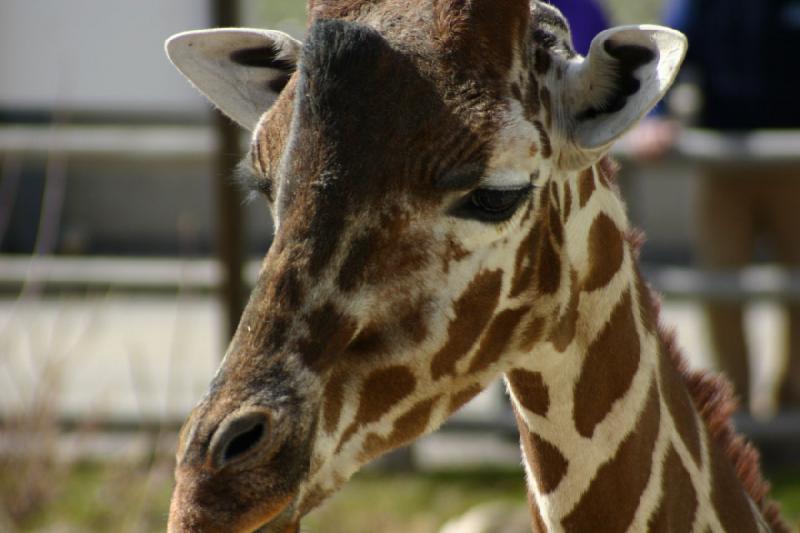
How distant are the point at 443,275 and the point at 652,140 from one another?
393 centimetres

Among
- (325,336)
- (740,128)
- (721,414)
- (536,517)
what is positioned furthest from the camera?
(740,128)

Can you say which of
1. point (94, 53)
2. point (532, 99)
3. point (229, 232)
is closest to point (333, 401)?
point (532, 99)

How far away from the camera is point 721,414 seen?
8.80 ft

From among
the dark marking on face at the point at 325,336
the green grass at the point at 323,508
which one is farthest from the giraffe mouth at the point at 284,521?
the green grass at the point at 323,508

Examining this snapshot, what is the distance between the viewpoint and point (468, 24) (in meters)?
2.20

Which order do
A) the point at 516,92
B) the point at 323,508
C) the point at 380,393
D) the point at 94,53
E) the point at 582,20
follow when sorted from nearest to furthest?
the point at 380,393
the point at 516,92
the point at 582,20
the point at 323,508
the point at 94,53

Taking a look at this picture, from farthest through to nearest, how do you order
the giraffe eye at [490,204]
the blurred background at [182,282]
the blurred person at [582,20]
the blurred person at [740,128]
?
1. the blurred person at [740,128]
2. the blurred background at [182,282]
3. the blurred person at [582,20]
4. the giraffe eye at [490,204]

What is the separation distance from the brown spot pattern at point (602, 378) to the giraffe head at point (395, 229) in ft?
0.44

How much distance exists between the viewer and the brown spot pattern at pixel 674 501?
7.86 ft

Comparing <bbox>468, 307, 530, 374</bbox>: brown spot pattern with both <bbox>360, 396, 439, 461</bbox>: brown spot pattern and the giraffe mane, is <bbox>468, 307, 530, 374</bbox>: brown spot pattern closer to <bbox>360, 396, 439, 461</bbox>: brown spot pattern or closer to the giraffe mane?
<bbox>360, 396, 439, 461</bbox>: brown spot pattern

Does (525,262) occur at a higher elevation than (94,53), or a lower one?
higher

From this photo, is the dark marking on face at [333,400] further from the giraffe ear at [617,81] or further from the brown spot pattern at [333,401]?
the giraffe ear at [617,81]

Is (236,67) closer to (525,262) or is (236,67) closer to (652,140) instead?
(525,262)

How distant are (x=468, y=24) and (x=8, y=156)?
478cm
